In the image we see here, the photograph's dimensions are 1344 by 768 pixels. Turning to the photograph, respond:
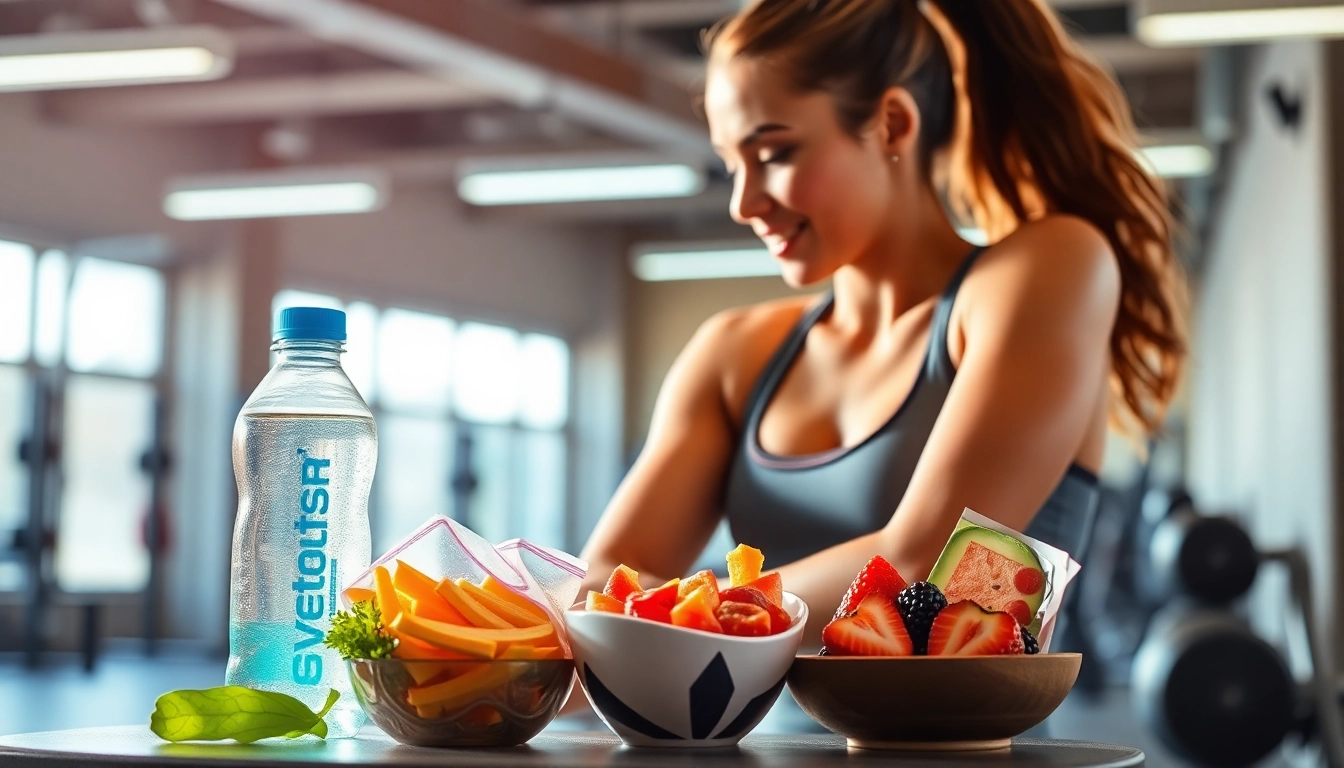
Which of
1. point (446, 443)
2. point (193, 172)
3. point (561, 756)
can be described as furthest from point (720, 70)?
point (446, 443)

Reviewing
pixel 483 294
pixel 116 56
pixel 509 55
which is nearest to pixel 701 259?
pixel 483 294

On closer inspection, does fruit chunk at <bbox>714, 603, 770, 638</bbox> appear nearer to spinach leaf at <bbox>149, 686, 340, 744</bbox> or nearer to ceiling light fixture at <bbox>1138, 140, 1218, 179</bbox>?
spinach leaf at <bbox>149, 686, 340, 744</bbox>

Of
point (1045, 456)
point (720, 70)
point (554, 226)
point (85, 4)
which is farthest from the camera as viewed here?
point (554, 226)

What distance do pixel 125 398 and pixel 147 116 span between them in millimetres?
2139

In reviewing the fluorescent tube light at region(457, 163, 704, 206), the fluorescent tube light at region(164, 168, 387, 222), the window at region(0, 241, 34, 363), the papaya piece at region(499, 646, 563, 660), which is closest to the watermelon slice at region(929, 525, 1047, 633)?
the papaya piece at region(499, 646, 563, 660)

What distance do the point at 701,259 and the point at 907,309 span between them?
1073 cm

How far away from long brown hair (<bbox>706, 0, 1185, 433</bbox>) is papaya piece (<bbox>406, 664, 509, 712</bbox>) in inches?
35.4

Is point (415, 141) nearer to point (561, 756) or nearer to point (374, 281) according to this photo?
point (374, 281)

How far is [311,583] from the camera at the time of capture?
104 cm

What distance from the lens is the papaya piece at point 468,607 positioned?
0.95 meters

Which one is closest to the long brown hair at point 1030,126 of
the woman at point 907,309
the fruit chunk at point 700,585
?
the woman at point 907,309

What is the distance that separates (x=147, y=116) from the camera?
10328 millimetres

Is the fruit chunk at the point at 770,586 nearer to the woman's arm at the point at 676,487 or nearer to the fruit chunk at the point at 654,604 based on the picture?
the fruit chunk at the point at 654,604

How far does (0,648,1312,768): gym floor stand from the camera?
6.47m
